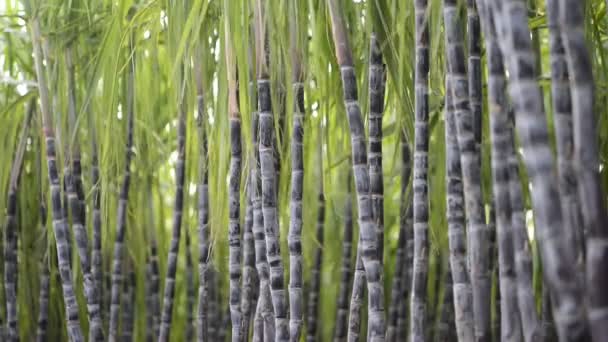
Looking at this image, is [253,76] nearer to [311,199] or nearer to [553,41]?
[553,41]

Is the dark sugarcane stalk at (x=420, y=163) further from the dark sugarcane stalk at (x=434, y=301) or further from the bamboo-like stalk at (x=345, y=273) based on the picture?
the dark sugarcane stalk at (x=434, y=301)

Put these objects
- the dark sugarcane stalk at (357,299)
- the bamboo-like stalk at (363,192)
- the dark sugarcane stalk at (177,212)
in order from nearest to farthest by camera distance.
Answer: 1. the bamboo-like stalk at (363,192)
2. the dark sugarcane stalk at (357,299)
3. the dark sugarcane stalk at (177,212)

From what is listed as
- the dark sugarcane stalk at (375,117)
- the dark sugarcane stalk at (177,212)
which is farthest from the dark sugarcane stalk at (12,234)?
the dark sugarcane stalk at (375,117)

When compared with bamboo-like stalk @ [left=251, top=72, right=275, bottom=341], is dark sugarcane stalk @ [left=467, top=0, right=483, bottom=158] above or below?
above

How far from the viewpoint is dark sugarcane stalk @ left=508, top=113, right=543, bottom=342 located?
0.65 m

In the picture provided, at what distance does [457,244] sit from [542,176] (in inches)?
6.4

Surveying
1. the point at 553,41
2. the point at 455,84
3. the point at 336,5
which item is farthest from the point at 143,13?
the point at 553,41

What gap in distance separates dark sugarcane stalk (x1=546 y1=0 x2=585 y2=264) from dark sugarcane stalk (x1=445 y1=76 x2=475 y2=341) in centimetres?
13

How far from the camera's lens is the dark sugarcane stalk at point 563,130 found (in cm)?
62

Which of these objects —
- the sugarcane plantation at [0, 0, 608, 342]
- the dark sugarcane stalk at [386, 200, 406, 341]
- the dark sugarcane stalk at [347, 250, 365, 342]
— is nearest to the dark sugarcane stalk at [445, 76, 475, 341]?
the sugarcane plantation at [0, 0, 608, 342]

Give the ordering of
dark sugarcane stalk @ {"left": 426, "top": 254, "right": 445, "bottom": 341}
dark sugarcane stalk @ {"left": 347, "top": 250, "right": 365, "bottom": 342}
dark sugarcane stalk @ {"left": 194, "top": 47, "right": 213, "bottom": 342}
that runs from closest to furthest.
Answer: dark sugarcane stalk @ {"left": 347, "top": 250, "right": 365, "bottom": 342} < dark sugarcane stalk @ {"left": 194, "top": 47, "right": 213, "bottom": 342} < dark sugarcane stalk @ {"left": 426, "top": 254, "right": 445, "bottom": 341}

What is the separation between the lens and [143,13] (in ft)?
3.44

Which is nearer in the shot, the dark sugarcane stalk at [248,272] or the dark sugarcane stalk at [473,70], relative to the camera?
the dark sugarcane stalk at [473,70]

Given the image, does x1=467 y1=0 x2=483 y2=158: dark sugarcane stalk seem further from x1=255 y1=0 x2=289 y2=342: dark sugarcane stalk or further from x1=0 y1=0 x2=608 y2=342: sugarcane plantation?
x1=255 y1=0 x2=289 y2=342: dark sugarcane stalk
